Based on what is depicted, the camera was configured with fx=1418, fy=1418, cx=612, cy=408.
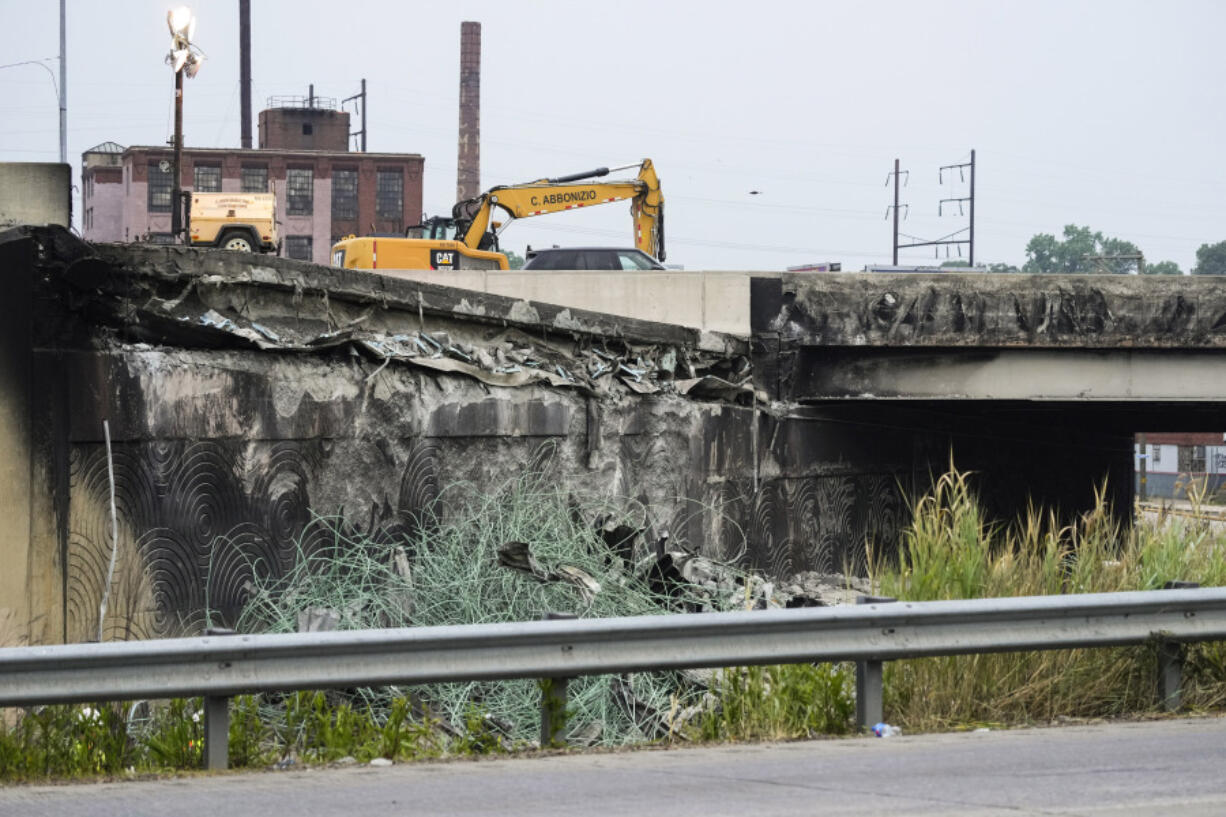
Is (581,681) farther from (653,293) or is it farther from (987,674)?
(653,293)

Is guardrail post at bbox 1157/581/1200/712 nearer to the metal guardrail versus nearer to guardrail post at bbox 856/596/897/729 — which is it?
the metal guardrail

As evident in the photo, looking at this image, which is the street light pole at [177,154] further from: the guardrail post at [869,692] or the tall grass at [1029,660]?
the guardrail post at [869,692]

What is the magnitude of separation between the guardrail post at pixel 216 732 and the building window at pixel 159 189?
65198 millimetres

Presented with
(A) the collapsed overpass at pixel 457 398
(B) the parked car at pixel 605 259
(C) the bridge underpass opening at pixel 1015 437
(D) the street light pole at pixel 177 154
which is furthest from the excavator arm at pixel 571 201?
(A) the collapsed overpass at pixel 457 398

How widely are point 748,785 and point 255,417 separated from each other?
4791 mm

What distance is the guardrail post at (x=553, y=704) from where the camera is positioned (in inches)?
247

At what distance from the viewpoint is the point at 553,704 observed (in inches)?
247

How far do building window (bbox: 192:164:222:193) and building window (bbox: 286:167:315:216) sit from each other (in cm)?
335

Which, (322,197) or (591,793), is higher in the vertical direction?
(322,197)

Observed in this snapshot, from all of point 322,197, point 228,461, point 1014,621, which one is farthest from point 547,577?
point 322,197

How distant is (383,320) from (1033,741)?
5760 mm

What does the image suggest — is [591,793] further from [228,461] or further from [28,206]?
[28,206]

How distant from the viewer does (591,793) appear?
5.36 metres

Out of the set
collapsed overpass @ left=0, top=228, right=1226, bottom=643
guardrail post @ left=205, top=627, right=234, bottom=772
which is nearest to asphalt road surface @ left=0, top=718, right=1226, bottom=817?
guardrail post @ left=205, top=627, right=234, bottom=772
